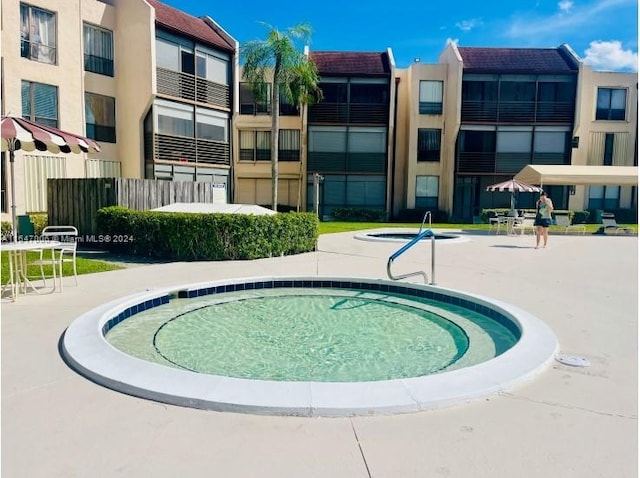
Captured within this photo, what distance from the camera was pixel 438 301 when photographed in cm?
769

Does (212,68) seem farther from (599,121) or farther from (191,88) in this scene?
(599,121)

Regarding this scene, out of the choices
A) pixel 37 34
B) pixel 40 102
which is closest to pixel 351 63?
pixel 37 34

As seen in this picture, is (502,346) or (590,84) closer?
(502,346)

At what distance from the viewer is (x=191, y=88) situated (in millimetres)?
23203

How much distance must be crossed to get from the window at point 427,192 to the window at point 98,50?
749 inches

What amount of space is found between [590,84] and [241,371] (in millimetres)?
31352

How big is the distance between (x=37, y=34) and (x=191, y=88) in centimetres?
730

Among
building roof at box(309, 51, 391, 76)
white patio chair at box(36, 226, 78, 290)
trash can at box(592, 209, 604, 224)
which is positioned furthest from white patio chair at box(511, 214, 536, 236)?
white patio chair at box(36, 226, 78, 290)

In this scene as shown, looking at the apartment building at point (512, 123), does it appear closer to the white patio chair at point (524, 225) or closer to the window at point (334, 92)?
the window at point (334, 92)

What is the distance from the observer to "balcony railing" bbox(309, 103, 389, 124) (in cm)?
2850

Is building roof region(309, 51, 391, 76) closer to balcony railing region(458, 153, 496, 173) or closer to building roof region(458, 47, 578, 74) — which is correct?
building roof region(458, 47, 578, 74)

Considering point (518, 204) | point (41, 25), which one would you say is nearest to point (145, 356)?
point (41, 25)

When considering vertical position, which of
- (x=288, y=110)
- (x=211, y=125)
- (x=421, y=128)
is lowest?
(x=211, y=125)

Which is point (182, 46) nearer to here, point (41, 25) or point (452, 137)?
point (41, 25)
